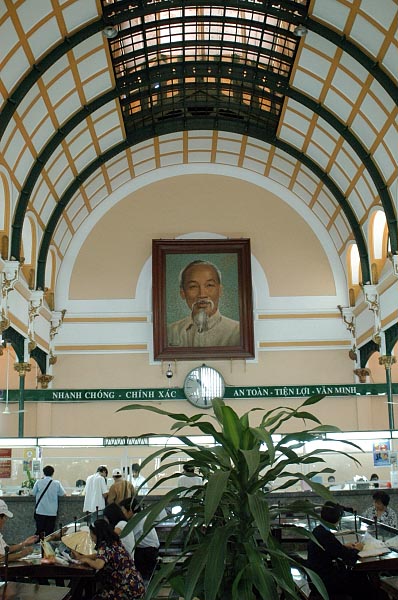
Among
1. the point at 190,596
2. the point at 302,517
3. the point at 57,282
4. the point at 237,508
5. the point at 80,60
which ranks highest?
the point at 80,60

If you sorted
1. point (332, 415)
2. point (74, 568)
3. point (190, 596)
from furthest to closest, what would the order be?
point (332, 415) → point (74, 568) → point (190, 596)

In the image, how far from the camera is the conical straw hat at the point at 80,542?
705 centimetres

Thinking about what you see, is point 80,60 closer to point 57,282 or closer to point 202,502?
point 57,282

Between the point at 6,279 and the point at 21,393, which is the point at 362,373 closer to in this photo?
the point at 21,393

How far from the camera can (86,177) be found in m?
22.9

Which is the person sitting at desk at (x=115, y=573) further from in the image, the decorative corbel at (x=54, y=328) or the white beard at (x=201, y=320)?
the decorative corbel at (x=54, y=328)

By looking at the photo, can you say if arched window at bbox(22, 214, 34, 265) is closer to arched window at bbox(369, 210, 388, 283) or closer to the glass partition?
the glass partition

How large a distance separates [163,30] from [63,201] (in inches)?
243

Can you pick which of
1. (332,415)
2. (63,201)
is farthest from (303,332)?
(63,201)

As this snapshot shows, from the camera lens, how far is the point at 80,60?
18.0 meters

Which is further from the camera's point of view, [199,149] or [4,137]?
[199,149]

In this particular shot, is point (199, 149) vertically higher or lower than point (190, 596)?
higher

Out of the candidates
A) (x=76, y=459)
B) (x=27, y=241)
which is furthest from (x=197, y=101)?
(x=76, y=459)

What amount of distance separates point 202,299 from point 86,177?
18.4 feet
